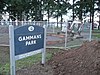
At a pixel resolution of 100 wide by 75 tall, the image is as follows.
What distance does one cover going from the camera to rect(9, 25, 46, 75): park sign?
16.0 feet

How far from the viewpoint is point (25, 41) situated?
5.33 meters

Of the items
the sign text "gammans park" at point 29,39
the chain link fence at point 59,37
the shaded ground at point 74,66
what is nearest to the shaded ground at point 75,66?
the shaded ground at point 74,66

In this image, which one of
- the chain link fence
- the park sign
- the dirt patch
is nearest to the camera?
the park sign

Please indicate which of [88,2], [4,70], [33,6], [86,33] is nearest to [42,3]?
[33,6]

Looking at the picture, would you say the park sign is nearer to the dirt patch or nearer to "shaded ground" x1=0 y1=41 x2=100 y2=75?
"shaded ground" x1=0 y1=41 x2=100 y2=75

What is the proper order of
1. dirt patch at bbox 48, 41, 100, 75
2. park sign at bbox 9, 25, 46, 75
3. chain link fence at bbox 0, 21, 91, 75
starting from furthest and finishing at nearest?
chain link fence at bbox 0, 21, 91, 75 < dirt patch at bbox 48, 41, 100, 75 < park sign at bbox 9, 25, 46, 75

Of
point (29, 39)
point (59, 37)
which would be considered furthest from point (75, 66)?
point (59, 37)

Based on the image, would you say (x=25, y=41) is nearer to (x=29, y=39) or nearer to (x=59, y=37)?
(x=29, y=39)

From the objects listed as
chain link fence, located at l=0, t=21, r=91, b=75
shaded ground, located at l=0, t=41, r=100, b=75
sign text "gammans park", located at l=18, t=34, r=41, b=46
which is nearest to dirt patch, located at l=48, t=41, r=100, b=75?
shaded ground, located at l=0, t=41, r=100, b=75

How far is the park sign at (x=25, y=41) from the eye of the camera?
4.87 meters

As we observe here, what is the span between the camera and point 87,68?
5176 mm

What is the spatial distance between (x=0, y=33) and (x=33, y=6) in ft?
88.2

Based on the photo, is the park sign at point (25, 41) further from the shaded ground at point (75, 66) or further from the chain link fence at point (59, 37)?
the chain link fence at point (59, 37)

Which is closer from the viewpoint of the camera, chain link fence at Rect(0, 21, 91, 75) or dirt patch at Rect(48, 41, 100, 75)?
dirt patch at Rect(48, 41, 100, 75)
